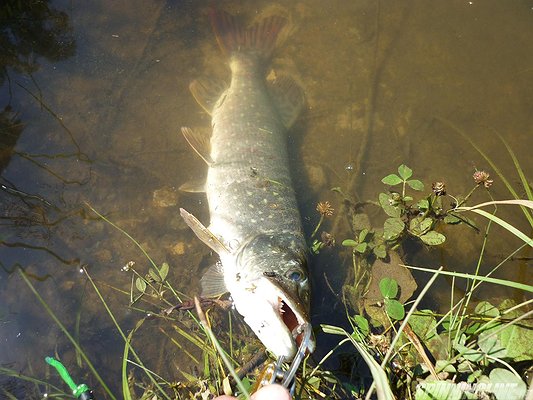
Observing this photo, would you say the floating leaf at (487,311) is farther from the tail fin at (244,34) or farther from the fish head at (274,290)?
the tail fin at (244,34)

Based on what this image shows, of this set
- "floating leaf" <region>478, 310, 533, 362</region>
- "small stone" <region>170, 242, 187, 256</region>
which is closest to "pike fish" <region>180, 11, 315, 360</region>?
"small stone" <region>170, 242, 187, 256</region>

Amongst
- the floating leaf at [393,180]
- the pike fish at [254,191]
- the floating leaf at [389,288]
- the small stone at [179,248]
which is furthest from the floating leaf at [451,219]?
the small stone at [179,248]

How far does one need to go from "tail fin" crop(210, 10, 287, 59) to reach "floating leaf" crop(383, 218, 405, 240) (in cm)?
236

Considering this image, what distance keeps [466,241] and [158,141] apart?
3.05 metres

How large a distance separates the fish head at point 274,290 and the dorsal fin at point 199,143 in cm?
104

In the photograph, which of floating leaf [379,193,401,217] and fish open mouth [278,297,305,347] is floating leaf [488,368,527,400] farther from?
floating leaf [379,193,401,217]

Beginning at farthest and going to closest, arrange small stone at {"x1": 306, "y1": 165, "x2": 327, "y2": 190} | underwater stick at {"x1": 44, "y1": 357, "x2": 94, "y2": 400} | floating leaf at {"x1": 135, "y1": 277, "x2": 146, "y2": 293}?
small stone at {"x1": 306, "y1": 165, "x2": 327, "y2": 190} → floating leaf at {"x1": 135, "y1": 277, "x2": 146, "y2": 293} → underwater stick at {"x1": 44, "y1": 357, "x2": 94, "y2": 400}

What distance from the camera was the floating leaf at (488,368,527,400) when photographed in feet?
6.14

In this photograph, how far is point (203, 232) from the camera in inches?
111

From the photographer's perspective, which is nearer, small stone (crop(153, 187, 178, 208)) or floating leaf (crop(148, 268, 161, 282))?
floating leaf (crop(148, 268, 161, 282))

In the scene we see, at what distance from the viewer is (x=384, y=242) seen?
10.3ft

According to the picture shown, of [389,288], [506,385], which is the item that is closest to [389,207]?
[389,288]

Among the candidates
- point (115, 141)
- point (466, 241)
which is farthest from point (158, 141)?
point (466, 241)

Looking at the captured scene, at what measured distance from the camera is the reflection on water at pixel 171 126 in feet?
10.3
